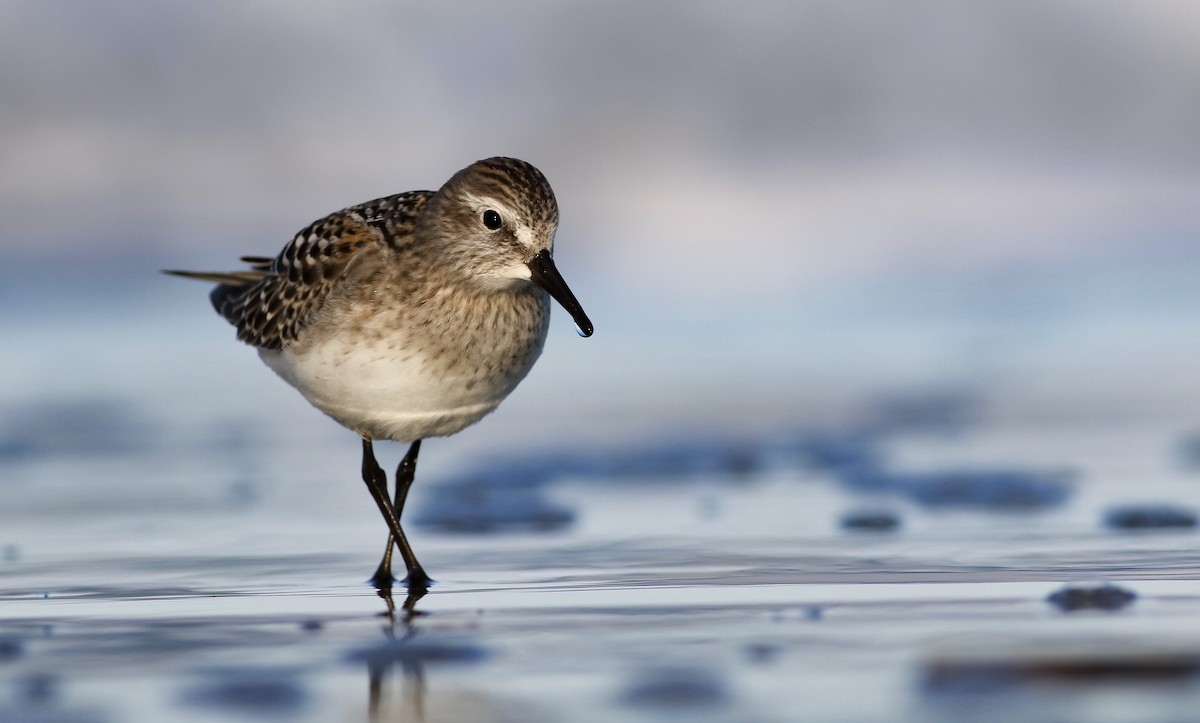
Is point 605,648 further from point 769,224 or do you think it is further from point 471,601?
point 769,224

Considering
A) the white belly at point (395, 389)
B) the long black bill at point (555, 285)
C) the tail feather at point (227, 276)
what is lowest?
the white belly at point (395, 389)

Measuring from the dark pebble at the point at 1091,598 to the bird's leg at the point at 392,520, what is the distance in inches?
69.5

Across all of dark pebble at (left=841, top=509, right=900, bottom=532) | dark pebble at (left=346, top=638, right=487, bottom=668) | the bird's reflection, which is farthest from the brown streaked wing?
dark pebble at (left=346, top=638, right=487, bottom=668)

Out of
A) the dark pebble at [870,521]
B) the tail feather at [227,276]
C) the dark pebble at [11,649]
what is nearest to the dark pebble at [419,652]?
the dark pebble at [11,649]

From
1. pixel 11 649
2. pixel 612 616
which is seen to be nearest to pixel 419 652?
pixel 612 616

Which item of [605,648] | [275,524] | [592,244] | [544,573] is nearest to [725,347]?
[592,244]

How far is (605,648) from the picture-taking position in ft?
12.4

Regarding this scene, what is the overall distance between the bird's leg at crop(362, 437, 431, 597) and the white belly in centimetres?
17

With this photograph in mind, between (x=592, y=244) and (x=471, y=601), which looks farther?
(x=592, y=244)

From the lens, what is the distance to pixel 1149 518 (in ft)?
18.1

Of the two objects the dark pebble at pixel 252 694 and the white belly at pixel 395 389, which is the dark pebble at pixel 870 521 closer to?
the white belly at pixel 395 389

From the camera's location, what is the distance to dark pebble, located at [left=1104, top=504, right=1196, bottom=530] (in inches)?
215

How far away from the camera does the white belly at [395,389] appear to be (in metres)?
5.23

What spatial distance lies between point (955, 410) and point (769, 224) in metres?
4.18
